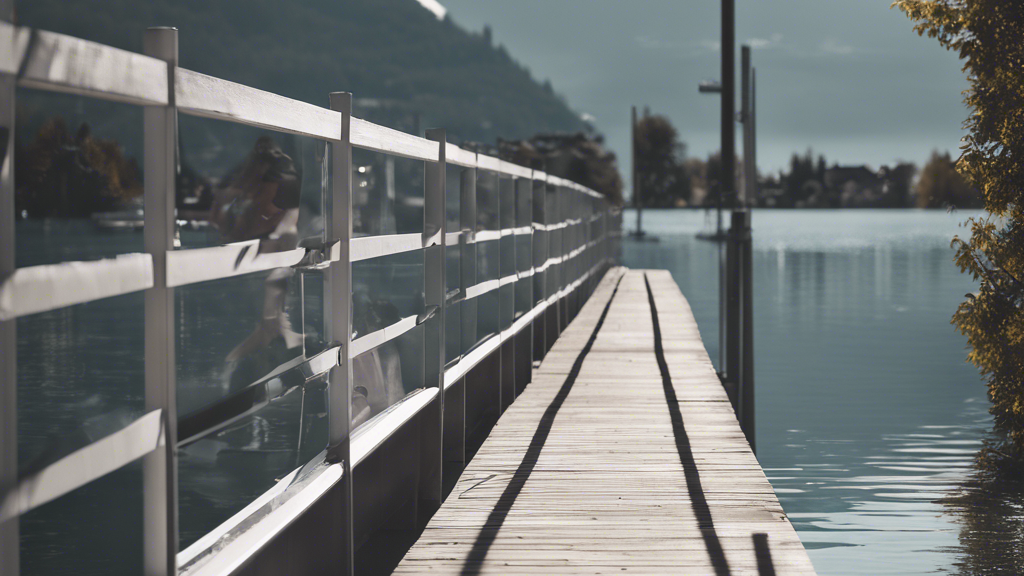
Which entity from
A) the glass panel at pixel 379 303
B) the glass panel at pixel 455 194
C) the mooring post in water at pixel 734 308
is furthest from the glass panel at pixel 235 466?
the glass panel at pixel 455 194

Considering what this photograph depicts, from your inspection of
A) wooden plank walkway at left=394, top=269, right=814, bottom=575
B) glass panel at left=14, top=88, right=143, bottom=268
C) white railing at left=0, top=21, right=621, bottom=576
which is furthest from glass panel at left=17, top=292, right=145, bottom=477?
glass panel at left=14, top=88, right=143, bottom=268

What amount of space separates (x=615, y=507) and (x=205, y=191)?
189388mm

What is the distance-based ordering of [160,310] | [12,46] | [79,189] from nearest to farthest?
[12,46]
[160,310]
[79,189]

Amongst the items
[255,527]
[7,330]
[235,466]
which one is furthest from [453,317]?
[235,466]

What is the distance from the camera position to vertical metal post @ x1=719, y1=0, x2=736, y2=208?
14.6 metres

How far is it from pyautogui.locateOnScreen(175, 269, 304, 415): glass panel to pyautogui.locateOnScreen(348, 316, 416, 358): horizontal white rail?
0.22m

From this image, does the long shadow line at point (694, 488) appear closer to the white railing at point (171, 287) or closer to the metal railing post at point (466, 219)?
the white railing at point (171, 287)

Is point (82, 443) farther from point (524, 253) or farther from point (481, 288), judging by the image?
point (524, 253)

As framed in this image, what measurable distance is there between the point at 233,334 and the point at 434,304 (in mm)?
56537

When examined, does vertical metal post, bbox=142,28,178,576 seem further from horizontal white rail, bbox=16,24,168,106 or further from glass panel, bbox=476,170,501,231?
glass panel, bbox=476,170,501,231

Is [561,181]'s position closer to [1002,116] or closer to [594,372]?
[594,372]

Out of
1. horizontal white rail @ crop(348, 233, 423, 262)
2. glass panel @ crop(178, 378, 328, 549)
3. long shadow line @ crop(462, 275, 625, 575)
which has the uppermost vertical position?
horizontal white rail @ crop(348, 233, 423, 262)

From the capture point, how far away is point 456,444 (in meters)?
5.82

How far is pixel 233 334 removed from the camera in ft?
196
